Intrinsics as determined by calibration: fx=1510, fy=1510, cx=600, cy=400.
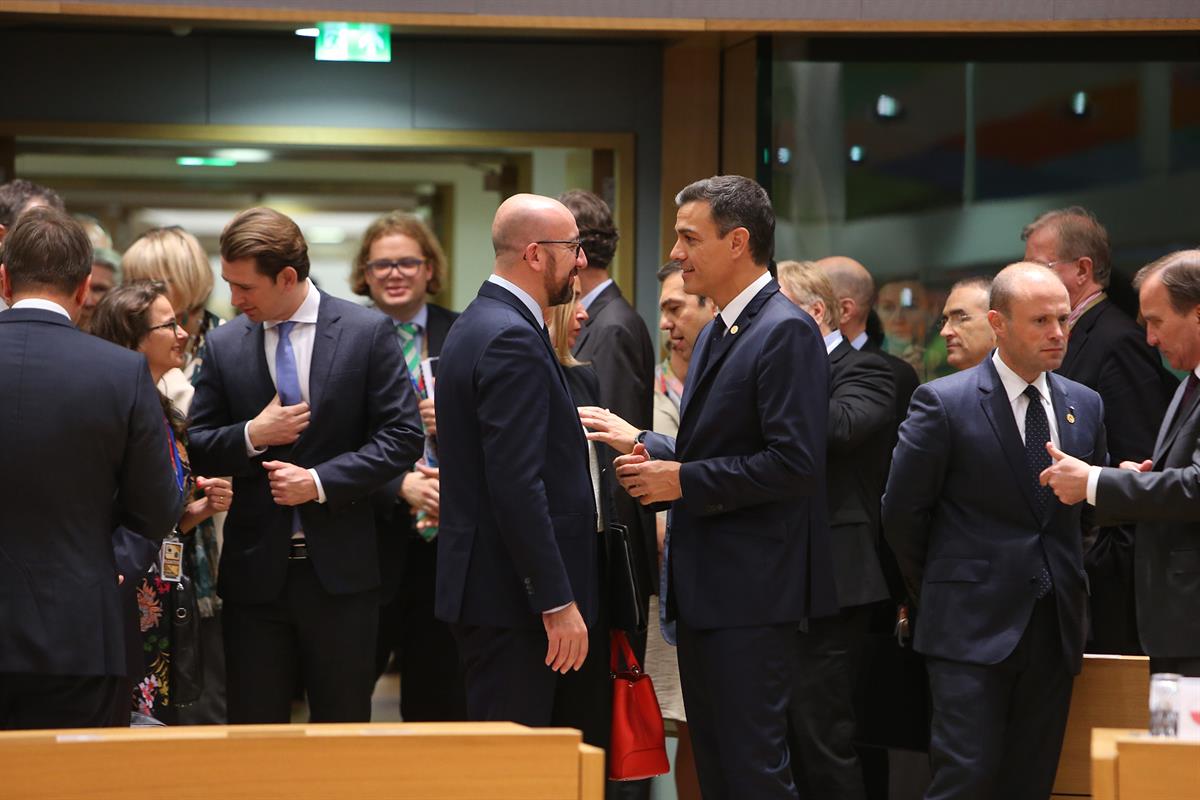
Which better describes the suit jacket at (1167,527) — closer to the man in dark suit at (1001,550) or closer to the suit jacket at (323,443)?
the man in dark suit at (1001,550)

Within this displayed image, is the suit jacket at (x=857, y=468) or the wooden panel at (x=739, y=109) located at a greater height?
the wooden panel at (x=739, y=109)

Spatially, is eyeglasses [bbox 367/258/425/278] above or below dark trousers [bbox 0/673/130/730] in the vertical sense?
above

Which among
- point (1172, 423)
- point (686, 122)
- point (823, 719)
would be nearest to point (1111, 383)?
point (1172, 423)

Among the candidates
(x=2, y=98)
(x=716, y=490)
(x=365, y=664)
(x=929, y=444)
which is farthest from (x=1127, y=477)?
(x=2, y=98)

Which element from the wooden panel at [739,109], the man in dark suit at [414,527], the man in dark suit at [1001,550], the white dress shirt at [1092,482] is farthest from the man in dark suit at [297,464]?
the wooden panel at [739,109]

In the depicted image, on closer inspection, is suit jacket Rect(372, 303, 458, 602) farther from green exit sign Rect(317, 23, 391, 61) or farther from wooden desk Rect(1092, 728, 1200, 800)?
wooden desk Rect(1092, 728, 1200, 800)

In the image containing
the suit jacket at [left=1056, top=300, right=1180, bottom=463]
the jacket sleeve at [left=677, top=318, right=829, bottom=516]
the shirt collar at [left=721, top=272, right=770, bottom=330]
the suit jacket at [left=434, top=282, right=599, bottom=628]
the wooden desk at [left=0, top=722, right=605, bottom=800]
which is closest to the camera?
the wooden desk at [left=0, top=722, right=605, bottom=800]

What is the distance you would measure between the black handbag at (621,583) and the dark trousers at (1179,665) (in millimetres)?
1434

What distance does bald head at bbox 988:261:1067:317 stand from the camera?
13.4ft

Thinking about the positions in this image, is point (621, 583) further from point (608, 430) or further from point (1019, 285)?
point (1019, 285)

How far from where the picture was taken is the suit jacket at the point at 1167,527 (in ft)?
12.8

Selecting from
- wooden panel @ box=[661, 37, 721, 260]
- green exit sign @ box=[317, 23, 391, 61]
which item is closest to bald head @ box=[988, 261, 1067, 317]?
wooden panel @ box=[661, 37, 721, 260]

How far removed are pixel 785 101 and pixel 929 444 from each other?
8.65 ft

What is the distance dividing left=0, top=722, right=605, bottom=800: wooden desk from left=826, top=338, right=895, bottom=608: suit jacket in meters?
2.17
